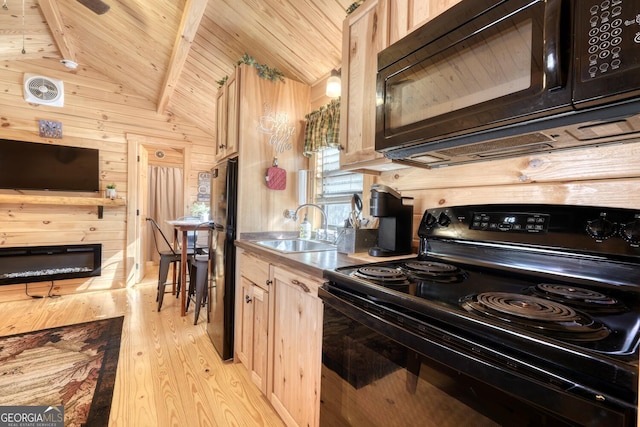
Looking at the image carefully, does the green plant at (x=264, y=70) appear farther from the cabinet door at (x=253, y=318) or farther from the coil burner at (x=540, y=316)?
the coil burner at (x=540, y=316)

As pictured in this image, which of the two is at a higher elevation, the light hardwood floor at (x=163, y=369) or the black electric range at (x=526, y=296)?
the black electric range at (x=526, y=296)

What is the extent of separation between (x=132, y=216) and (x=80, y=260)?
0.78 metres

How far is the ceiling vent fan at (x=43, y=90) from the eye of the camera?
10.9ft

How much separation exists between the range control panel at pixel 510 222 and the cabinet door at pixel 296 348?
661 mm

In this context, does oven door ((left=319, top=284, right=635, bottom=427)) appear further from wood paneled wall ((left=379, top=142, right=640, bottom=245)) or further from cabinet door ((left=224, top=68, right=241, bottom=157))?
cabinet door ((left=224, top=68, right=241, bottom=157))

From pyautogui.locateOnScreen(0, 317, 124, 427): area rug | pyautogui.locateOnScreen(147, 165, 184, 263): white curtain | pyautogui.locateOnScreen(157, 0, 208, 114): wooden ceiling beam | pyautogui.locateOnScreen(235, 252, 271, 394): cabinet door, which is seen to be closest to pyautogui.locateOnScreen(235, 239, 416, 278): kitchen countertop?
pyautogui.locateOnScreen(235, 252, 271, 394): cabinet door

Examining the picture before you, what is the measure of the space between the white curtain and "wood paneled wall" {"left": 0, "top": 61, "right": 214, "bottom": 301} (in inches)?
65.5

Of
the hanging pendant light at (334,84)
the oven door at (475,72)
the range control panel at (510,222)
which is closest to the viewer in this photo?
the oven door at (475,72)

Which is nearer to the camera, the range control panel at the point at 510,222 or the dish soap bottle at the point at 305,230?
the range control panel at the point at 510,222

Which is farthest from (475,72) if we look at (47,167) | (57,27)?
(47,167)

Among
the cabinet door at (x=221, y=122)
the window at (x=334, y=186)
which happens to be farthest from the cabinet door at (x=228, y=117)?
the window at (x=334, y=186)

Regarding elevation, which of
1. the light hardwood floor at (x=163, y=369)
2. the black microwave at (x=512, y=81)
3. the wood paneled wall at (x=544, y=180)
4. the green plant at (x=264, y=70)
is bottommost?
the light hardwood floor at (x=163, y=369)

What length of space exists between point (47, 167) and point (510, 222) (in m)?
4.64

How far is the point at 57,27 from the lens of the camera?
2.90 meters
